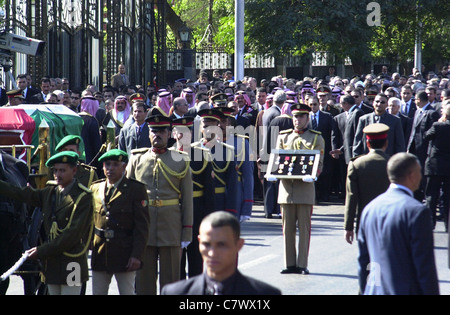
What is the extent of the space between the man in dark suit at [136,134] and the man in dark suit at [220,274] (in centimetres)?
724

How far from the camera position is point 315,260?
1094 cm

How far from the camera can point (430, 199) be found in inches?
514

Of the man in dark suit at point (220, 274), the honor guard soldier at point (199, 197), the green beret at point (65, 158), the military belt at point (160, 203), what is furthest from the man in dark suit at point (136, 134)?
the man in dark suit at point (220, 274)

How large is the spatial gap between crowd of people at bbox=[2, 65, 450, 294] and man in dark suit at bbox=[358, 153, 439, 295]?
1.30 m

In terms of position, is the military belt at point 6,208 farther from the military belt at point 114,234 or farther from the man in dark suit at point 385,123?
the man in dark suit at point 385,123

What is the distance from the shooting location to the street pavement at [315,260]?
9422mm

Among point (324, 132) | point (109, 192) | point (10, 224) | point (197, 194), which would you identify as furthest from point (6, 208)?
point (324, 132)

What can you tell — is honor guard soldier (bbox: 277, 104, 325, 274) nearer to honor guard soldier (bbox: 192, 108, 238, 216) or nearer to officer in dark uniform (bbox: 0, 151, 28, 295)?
honor guard soldier (bbox: 192, 108, 238, 216)

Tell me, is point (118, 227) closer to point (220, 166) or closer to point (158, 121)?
point (158, 121)

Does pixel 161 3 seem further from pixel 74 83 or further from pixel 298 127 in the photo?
pixel 298 127

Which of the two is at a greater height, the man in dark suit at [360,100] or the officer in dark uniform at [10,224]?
the man in dark suit at [360,100]

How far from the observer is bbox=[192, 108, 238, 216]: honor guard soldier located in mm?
9328

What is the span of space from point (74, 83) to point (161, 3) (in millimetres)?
5823
